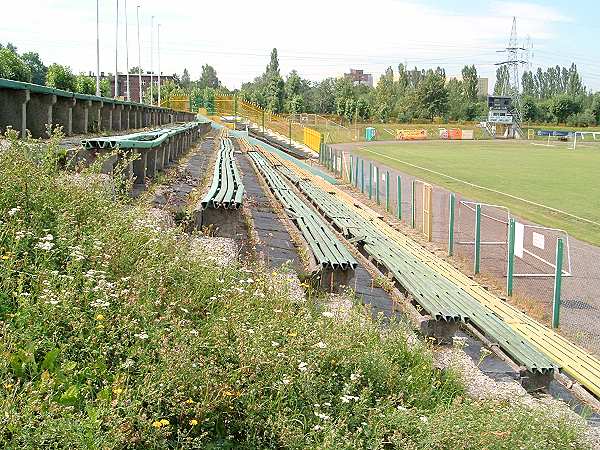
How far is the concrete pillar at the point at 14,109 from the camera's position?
1072 centimetres

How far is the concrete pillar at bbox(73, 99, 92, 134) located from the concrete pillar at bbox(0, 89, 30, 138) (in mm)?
4623

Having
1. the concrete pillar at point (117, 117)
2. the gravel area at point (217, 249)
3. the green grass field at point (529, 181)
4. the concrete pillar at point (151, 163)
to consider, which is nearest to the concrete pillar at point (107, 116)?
the concrete pillar at point (117, 117)

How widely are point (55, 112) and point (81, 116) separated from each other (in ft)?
7.79

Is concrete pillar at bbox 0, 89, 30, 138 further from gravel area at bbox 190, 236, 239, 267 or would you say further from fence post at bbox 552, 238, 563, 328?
fence post at bbox 552, 238, 563, 328

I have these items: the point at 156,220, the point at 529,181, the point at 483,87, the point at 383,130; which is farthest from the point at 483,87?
the point at 156,220

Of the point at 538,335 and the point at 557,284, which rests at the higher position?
the point at 557,284

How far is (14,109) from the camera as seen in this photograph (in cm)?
1095

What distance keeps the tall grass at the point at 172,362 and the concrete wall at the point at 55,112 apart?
13.7 feet

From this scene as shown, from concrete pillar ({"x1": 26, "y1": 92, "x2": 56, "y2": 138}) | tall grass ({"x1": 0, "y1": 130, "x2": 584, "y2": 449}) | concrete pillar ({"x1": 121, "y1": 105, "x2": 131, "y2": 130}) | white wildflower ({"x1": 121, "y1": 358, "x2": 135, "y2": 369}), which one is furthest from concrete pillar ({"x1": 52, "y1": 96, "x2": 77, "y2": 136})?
white wildflower ({"x1": 121, "y1": 358, "x2": 135, "y2": 369})

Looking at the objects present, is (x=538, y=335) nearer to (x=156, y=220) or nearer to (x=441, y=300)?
(x=441, y=300)

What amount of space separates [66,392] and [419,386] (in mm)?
3138

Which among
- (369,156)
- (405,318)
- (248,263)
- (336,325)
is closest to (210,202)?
(248,263)

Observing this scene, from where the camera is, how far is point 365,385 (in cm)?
610

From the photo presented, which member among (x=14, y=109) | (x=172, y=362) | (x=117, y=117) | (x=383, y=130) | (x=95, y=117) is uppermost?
(x=383, y=130)
